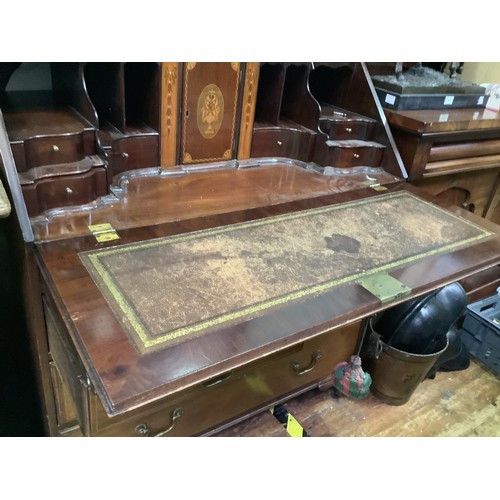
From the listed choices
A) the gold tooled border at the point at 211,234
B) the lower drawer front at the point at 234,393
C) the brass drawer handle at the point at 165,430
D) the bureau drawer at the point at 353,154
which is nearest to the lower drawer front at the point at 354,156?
the bureau drawer at the point at 353,154

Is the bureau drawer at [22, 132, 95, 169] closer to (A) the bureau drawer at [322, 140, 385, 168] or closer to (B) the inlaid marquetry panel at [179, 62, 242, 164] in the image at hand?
(B) the inlaid marquetry panel at [179, 62, 242, 164]

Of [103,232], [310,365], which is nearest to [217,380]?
[310,365]

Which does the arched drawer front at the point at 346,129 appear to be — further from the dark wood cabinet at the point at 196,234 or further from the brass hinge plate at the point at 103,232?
the brass hinge plate at the point at 103,232

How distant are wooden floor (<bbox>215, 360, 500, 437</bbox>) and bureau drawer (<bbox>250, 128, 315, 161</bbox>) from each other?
89cm

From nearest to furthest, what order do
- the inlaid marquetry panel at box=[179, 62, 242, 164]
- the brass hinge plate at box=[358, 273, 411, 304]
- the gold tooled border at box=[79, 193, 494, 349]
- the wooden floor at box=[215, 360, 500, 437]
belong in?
the gold tooled border at box=[79, 193, 494, 349] < the brass hinge plate at box=[358, 273, 411, 304] < the inlaid marquetry panel at box=[179, 62, 242, 164] < the wooden floor at box=[215, 360, 500, 437]

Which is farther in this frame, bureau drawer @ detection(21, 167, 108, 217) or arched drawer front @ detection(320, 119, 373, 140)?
arched drawer front @ detection(320, 119, 373, 140)

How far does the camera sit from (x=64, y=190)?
118 centimetres

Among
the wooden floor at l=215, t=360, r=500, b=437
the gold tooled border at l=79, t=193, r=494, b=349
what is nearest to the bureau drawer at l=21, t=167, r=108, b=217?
the gold tooled border at l=79, t=193, r=494, b=349

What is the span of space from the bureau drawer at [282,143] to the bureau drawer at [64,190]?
64 centimetres

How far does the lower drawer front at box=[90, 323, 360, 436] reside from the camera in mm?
1049

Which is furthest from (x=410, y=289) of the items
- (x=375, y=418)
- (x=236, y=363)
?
(x=375, y=418)

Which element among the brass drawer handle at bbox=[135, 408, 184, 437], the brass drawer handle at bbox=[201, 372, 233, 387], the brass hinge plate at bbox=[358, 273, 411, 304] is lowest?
the brass drawer handle at bbox=[135, 408, 184, 437]

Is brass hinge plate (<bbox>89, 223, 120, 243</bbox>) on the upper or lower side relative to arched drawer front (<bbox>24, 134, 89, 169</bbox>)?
lower

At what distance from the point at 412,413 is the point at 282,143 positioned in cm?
111
